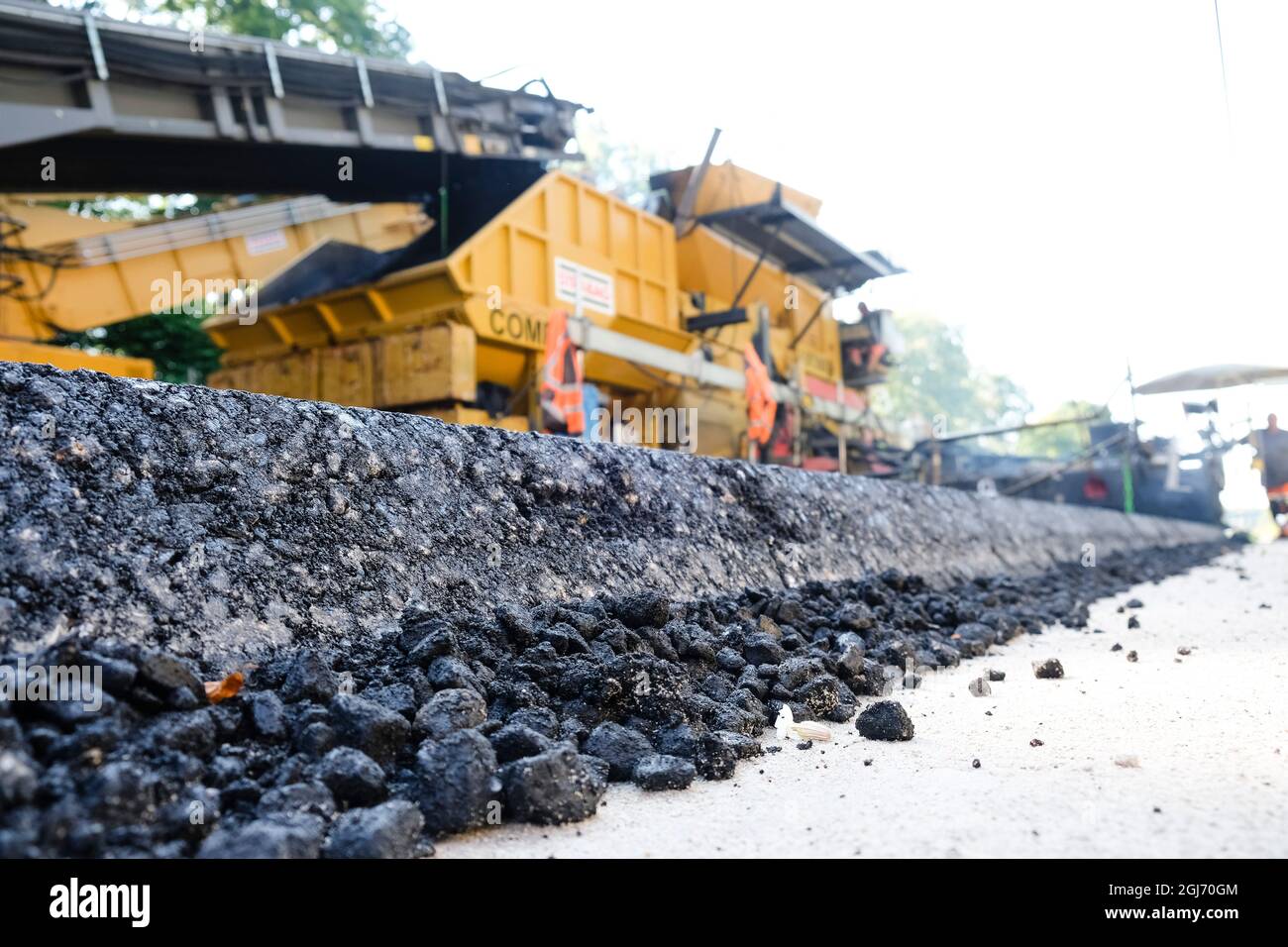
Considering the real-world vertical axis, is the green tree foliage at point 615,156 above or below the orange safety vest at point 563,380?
above

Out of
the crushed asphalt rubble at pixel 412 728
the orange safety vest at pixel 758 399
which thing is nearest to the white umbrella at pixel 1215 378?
the orange safety vest at pixel 758 399

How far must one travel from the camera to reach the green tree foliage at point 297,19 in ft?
44.4

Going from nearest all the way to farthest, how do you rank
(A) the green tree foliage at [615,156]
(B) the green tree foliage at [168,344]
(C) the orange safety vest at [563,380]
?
(C) the orange safety vest at [563,380] → (B) the green tree foliage at [168,344] → (A) the green tree foliage at [615,156]

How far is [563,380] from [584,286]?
52.1 inches

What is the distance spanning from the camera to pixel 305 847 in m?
1.12

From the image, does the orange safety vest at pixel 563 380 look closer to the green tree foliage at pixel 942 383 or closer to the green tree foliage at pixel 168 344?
the green tree foliage at pixel 168 344

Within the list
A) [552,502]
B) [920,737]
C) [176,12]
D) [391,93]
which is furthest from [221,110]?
[176,12]

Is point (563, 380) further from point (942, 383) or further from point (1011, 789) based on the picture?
point (942, 383)

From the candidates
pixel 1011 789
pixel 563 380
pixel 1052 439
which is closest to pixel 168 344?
pixel 563 380

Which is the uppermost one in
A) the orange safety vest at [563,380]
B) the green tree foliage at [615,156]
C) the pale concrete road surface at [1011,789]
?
the green tree foliage at [615,156]

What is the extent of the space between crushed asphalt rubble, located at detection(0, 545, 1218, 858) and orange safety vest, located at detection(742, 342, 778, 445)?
17.9ft

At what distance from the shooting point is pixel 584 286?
707 cm

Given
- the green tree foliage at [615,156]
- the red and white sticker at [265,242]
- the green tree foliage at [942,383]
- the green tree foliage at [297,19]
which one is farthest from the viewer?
the green tree foliage at [942,383]

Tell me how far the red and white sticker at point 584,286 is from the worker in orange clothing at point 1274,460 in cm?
1176
